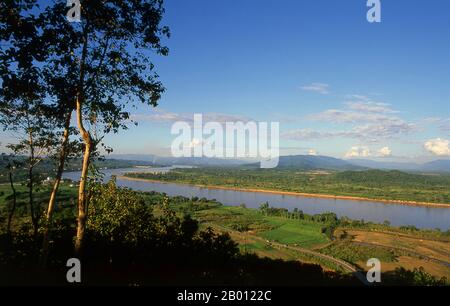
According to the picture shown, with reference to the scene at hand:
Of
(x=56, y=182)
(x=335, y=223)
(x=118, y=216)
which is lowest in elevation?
(x=335, y=223)

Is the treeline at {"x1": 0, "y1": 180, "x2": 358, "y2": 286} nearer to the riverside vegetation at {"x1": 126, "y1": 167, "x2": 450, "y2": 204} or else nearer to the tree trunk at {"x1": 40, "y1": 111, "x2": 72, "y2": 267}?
the tree trunk at {"x1": 40, "y1": 111, "x2": 72, "y2": 267}

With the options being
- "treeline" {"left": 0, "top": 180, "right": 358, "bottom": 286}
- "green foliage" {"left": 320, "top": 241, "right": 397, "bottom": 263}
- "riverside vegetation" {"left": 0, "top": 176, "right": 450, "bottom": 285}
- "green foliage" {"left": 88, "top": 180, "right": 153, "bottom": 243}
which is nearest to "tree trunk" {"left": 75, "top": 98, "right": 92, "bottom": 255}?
"riverside vegetation" {"left": 0, "top": 176, "right": 450, "bottom": 285}

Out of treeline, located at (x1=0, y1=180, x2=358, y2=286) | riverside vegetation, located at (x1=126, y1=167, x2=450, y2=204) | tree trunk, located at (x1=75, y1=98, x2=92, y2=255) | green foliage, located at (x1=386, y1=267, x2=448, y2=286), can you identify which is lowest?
riverside vegetation, located at (x1=126, y1=167, x2=450, y2=204)

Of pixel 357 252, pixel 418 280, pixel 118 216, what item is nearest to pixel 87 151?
pixel 118 216

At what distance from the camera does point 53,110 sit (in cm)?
934

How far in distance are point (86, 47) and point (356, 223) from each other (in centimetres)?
6483

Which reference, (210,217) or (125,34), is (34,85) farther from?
(210,217)

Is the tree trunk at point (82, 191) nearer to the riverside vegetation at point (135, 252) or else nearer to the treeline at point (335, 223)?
the riverside vegetation at point (135, 252)

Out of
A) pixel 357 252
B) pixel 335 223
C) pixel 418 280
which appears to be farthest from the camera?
pixel 335 223

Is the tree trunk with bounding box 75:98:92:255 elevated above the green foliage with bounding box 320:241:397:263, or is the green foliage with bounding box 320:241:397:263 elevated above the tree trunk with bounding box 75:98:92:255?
the tree trunk with bounding box 75:98:92:255

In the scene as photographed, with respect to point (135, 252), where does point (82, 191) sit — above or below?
above

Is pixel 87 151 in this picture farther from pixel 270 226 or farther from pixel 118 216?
pixel 270 226

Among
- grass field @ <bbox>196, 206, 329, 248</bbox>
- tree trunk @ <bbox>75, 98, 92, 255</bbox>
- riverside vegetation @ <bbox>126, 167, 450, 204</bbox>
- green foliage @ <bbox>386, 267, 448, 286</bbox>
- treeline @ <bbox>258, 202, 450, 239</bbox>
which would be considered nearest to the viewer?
tree trunk @ <bbox>75, 98, 92, 255</bbox>

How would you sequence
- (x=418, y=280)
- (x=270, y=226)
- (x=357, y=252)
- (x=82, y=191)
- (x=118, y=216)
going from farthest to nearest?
(x=270, y=226) → (x=357, y=252) → (x=418, y=280) → (x=118, y=216) → (x=82, y=191)
